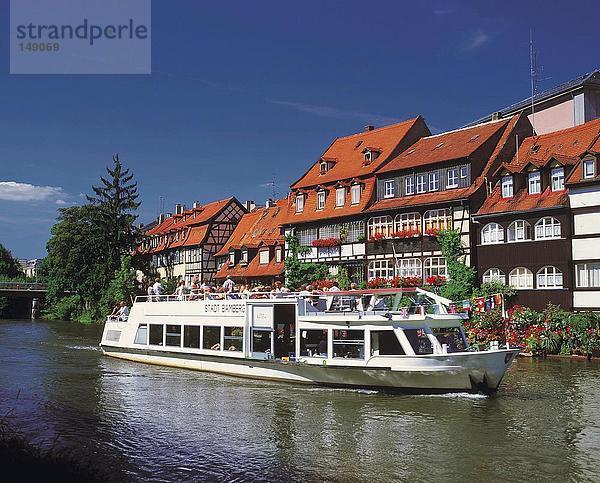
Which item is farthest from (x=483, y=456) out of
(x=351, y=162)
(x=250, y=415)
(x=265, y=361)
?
(x=351, y=162)

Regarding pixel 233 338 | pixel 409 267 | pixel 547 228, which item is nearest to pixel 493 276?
pixel 547 228

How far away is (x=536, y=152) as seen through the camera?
38.3 metres

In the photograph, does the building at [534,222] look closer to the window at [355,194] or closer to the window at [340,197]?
the window at [355,194]

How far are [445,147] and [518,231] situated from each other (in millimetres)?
8995

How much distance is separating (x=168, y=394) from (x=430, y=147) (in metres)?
27.1

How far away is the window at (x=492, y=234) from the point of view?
3678 cm

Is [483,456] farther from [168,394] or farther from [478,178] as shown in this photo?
[478,178]

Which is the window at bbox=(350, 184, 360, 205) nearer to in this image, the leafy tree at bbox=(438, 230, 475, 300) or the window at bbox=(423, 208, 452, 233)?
the window at bbox=(423, 208, 452, 233)

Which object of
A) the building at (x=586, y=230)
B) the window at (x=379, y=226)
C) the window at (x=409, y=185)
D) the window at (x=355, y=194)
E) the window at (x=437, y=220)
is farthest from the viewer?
the window at (x=355, y=194)

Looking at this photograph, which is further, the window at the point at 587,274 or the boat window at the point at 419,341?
the window at the point at 587,274

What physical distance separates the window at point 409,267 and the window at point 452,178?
15.1ft

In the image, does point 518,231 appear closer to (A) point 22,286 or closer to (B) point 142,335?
(B) point 142,335

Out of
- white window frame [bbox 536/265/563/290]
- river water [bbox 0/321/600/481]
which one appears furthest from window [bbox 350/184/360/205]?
river water [bbox 0/321/600/481]

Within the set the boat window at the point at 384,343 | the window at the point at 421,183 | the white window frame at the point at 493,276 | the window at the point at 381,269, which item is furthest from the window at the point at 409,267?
the boat window at the point at 384,343
